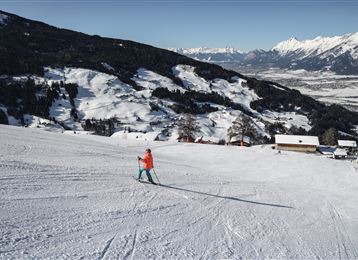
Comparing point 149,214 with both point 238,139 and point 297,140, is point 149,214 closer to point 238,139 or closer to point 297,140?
point 238,139

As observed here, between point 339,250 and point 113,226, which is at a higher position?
point 113,226

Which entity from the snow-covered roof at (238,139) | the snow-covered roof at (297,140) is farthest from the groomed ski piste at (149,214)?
the snow-covered roof at (297,140)

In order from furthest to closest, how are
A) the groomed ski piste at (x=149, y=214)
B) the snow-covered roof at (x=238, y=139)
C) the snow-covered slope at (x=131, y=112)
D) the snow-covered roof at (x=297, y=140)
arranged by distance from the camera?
the snow-covered slope at (x=131, y=112), the snow-covered roof at (x=297, y=140), the snow-covered roof at (x=238, y=139), the groomed ski piste at (x=149, y=214)

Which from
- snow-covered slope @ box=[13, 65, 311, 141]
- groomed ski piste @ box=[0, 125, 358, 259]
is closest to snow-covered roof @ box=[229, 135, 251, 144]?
snow-covered slope @ box=[13, 65, 311, 141]

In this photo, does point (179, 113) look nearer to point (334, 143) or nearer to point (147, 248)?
point (334, 143)

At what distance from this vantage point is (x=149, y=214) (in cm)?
1540

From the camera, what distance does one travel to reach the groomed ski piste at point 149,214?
11922 millimetres

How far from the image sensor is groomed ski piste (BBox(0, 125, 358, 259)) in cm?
1192

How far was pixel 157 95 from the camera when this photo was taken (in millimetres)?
196750

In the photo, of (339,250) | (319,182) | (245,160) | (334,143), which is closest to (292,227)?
(339,250)

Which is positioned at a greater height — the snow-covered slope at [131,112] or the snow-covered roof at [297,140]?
the snow-covered slope at [131,112]

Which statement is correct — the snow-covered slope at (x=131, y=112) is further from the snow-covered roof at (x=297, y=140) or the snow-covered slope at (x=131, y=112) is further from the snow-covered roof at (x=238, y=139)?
the snow-covered roof at (x=297, y=140)

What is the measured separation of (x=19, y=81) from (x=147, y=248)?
179217 mm

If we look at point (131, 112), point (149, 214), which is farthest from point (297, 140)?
point (131, 112)
